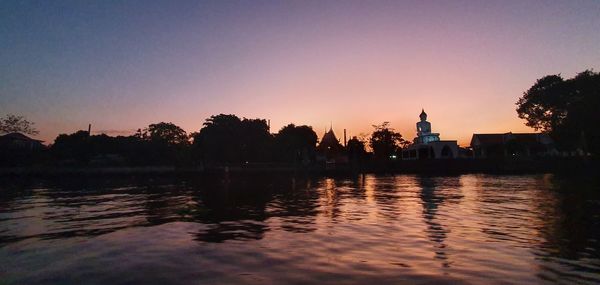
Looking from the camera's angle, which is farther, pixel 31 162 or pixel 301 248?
pixel 31 162

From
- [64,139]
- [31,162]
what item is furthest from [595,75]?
[64,139]

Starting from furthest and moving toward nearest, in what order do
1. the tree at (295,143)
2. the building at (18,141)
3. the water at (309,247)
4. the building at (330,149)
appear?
the building at (330,149) < the building at (18,141) < the tree at (295,143) < the water at (309,247)

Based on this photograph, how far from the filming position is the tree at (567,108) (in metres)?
57.6

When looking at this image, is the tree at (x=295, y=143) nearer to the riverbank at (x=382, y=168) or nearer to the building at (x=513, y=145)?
the riverbank at (x=382, y=168)

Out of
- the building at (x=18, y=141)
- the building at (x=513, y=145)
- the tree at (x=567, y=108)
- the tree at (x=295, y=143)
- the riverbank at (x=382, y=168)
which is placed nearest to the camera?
the tree at (x=567, y=108)

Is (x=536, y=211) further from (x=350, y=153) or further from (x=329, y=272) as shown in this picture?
(x=350, y=153)

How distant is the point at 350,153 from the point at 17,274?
78.3 metres

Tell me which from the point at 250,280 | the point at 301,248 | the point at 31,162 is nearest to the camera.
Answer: the point at 250,280

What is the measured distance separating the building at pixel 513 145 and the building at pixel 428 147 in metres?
6.87

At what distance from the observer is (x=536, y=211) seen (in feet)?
49.1

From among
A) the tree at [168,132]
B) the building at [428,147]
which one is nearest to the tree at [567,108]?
the building at [428,147]

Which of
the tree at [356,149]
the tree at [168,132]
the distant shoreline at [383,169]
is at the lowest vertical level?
the distant shoreline at [383,169]

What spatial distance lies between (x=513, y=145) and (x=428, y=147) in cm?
1607

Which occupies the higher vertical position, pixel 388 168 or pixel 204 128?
pixel 204 128
